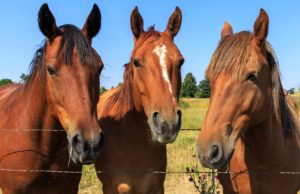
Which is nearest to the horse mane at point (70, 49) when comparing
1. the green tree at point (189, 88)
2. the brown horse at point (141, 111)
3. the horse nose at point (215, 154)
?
the brown horse at point (141, 111)

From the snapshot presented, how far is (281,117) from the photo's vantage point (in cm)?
341

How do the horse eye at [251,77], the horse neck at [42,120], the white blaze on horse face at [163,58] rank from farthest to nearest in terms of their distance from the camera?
the horse neck at [42,120]
the white blaze on horse face at [163,58]
the horse eye at [251,77]

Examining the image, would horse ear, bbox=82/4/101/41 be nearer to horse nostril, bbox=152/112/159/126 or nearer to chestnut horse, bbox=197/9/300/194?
horse nostril, bbox=152/112/159/126

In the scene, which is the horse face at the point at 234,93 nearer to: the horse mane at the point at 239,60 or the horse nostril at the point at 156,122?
the horse mane at the point at 239,60

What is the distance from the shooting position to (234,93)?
2910 millimetres

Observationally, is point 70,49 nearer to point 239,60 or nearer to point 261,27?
point 239,60

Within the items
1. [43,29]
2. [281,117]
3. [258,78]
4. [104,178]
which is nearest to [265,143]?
[281,117]

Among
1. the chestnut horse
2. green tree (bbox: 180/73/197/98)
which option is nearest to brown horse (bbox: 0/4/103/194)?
the chestnut horse

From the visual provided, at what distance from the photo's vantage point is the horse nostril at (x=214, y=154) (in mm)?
2703

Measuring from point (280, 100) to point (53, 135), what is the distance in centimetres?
221

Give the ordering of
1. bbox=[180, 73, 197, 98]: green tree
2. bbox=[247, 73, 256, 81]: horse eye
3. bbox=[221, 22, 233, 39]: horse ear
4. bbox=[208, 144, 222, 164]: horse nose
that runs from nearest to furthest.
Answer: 1. bbox=[208, 144, 222, 164]: horse nose
2. bbox=[247, 73, 256, 81]: horse eye
3. bbox=[221, 22, 233, 39]: horse ear
4. bbox=[180, 73, 197, 98]: green tree

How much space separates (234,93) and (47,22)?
5.96ft

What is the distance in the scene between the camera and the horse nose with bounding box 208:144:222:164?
2701 mm

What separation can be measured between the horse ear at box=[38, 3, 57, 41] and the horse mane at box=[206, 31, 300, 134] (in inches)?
58.5
